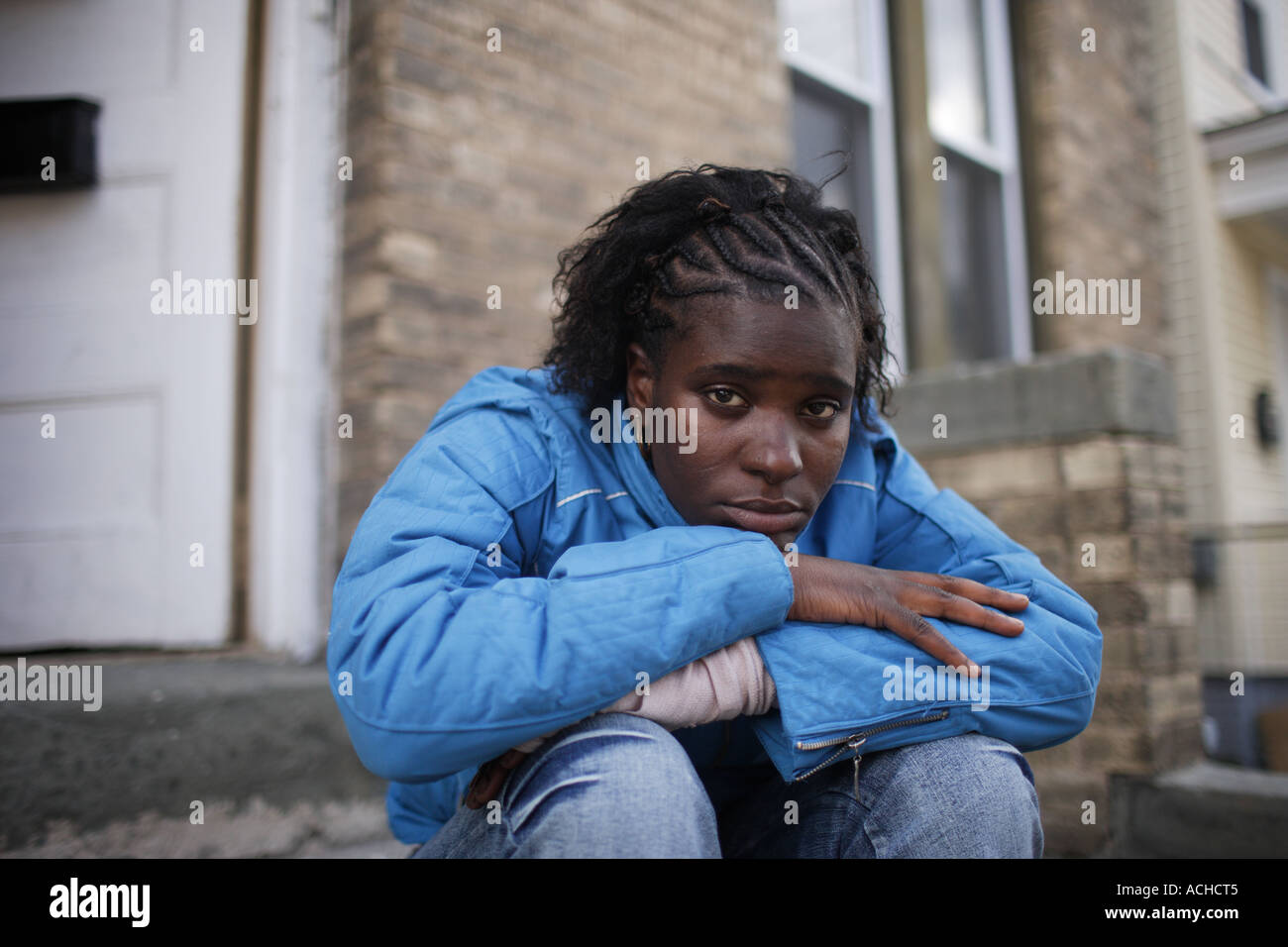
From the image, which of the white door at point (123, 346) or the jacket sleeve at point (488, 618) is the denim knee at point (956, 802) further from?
the white door at point (123, 346)

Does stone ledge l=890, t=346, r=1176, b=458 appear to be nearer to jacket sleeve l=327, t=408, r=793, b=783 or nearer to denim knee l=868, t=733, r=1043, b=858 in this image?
denim knee l=868, t=733, r=1043, b=858

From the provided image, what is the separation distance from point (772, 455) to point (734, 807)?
66 cm

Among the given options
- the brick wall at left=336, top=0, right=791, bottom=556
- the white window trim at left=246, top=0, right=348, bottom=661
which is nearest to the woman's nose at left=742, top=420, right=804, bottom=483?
the brick wall at left=336, top=0, right=791, bottom=556

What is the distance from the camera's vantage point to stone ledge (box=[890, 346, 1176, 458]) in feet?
9.15

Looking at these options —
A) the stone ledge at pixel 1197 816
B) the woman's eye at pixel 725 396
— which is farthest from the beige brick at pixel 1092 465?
the woman's eye at pixel 725 396

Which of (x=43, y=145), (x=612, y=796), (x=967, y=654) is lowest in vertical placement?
(x=612, y=796)

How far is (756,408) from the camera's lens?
60.7 inches

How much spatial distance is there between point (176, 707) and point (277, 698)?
25 centimetres

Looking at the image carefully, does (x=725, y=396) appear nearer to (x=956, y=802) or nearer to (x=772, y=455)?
(x=772, y=455)

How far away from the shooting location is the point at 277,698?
245 cm

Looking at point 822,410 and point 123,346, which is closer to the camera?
point 822,410

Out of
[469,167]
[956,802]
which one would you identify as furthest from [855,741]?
[469,167]

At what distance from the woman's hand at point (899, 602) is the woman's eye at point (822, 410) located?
249 mm

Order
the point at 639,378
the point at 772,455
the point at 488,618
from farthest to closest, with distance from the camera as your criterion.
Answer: the point at 639,378
the point at 772,455
the point at 488,618
